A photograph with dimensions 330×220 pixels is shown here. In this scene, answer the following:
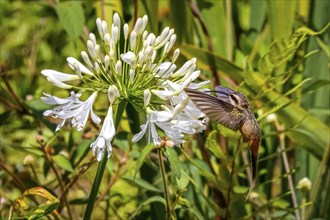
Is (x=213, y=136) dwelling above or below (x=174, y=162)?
below

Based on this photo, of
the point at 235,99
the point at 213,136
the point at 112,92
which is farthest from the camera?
the point at 213,136

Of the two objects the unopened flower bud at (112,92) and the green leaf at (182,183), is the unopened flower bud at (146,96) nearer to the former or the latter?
the unopened flower bud at (112,92)

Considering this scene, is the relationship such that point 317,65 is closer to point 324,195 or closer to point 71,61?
point 324,195

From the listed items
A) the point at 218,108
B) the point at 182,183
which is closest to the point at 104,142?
the point at 218,108

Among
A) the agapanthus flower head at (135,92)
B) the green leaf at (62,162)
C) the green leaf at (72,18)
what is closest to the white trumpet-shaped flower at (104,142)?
the agapanthus flower head at (135,92)

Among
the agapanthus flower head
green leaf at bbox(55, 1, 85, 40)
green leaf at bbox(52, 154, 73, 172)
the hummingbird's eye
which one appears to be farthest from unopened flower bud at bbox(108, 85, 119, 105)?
green leaf at bbox(55, 1, 85, 40)

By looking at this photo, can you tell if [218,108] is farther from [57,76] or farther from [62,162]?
[62,162]

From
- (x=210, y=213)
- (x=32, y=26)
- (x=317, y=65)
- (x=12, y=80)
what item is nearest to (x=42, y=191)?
(x=210, y=213)
